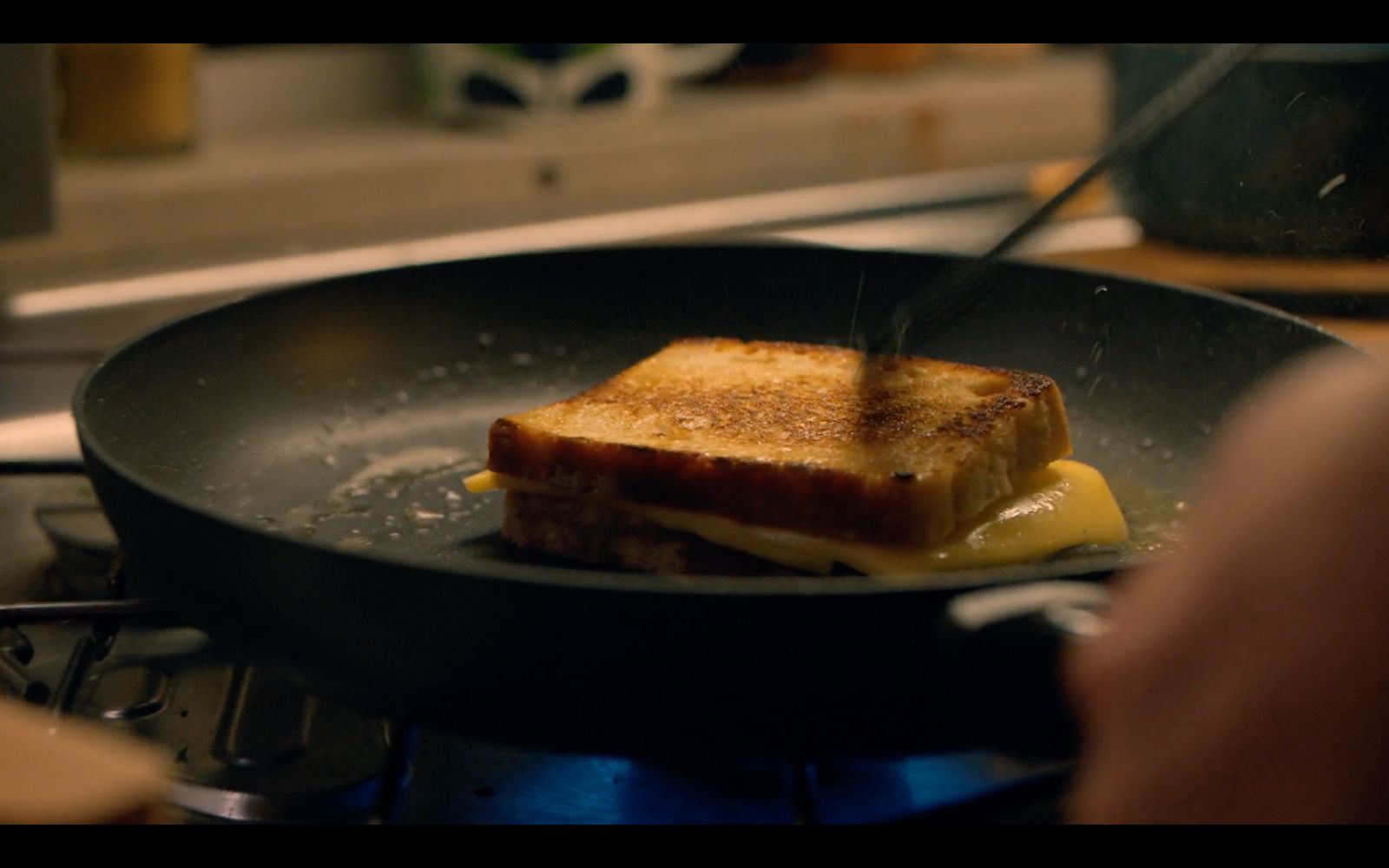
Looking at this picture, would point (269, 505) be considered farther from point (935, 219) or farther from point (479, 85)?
point (479, 85)

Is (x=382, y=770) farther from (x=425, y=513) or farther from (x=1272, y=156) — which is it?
(x=1272, y=156)

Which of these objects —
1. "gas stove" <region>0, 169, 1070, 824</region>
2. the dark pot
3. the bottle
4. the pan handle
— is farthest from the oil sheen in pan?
the bottle

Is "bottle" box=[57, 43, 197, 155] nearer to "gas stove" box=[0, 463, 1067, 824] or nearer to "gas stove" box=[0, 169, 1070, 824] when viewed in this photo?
"gas stove" box=[0, 169, 1070, 824]

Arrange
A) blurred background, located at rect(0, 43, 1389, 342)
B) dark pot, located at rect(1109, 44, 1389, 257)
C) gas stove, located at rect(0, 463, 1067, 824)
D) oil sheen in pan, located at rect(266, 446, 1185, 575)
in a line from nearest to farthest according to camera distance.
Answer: gas stove, located at rect(0, 463, 1067, 824), oil sheen in pan, located at rect(266, 446, 1185, 575), dark pot, located at rect(1109, 44, 1389, 257), blurred background, located at rect(0, 43, 1389, 342)

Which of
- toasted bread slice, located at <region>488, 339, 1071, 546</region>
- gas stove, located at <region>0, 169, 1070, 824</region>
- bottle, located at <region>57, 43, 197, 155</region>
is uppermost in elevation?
bottle, located at <region>57, 43, 197, 155</region>

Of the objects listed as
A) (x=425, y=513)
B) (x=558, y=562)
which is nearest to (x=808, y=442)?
(x=558, y=562)

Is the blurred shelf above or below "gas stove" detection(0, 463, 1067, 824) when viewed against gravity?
above
